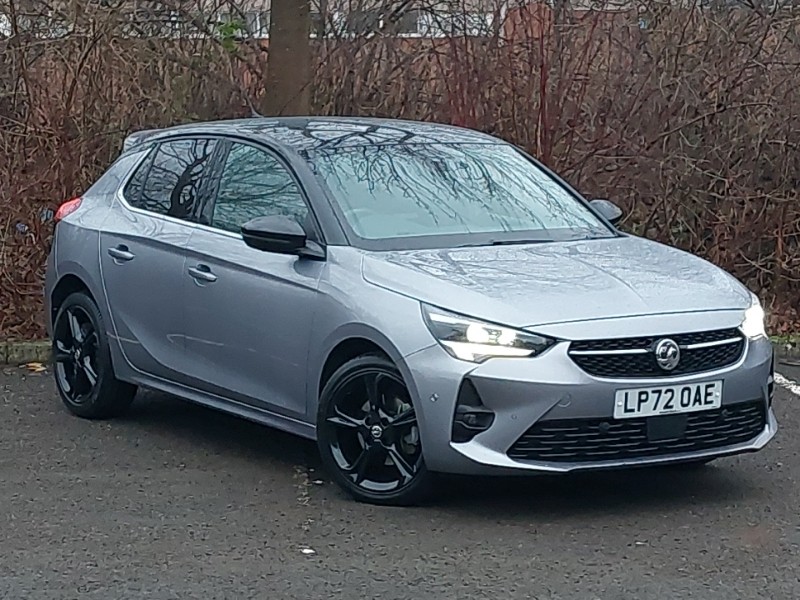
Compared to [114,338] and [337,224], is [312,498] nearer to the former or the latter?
[337,224]

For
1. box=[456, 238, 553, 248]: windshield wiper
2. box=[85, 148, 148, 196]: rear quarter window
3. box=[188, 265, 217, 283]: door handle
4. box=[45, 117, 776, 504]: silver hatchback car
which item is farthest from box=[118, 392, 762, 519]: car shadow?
box=[85, 148, 148, 196]: rear quarter window

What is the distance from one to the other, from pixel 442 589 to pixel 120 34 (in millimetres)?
8354

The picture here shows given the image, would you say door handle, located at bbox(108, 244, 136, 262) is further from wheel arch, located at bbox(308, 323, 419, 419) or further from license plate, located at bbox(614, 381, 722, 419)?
license plate, located at bbox(614, 381, 722, 419)

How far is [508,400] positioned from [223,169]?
239 centimetres

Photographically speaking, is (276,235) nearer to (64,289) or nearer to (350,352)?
(350,352)

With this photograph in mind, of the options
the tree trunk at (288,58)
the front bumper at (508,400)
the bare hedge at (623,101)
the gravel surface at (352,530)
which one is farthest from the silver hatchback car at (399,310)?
the bare hedge at (623,101)

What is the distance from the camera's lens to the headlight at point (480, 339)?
6191mm

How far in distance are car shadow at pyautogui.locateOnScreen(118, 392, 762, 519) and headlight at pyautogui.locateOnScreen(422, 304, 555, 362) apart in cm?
66

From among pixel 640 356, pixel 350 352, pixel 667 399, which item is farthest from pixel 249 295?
pixel 667 399

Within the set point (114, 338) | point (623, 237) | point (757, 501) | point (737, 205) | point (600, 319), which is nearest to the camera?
point (600, 319)

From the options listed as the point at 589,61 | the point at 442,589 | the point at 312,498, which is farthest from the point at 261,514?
the point at 589,61

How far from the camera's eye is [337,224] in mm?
7086

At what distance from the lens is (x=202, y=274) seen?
755 cm

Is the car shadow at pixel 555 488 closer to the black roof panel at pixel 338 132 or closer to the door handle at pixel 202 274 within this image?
the door handle at pixel 202 274
